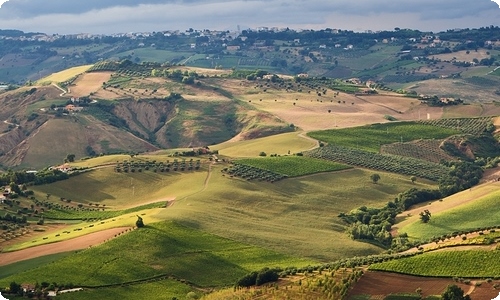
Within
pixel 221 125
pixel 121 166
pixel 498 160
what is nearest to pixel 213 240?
pixel 121 166

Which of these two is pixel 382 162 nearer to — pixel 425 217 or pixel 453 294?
pixel 425 217

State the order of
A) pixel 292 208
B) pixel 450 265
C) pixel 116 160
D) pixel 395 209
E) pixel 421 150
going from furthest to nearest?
pixel 421 150
pixel 116 160
pixel 395 209
pixel 292 208
pixel 450 265

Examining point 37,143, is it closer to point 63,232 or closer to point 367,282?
point 63,232

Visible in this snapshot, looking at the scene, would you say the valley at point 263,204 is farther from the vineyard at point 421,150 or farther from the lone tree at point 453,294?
the lone tree at point 453,294

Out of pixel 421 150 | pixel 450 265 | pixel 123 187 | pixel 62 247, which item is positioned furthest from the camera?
pixel 421 150

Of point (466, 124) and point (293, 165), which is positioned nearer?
point (293, 165)

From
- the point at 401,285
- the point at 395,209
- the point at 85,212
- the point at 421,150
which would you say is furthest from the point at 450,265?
the point at 421,150
